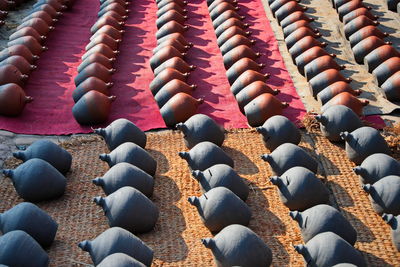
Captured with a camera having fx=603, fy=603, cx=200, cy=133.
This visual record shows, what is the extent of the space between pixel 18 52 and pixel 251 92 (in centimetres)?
310

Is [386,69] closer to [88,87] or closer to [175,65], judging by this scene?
[175,65]

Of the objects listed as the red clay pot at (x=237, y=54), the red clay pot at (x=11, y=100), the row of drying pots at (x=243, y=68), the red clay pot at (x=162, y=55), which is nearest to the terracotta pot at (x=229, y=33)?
the row of drying pots at (x=243, y=68)

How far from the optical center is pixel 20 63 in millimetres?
7484

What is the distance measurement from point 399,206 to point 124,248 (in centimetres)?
228

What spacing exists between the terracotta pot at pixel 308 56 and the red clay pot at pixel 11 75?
3.41m

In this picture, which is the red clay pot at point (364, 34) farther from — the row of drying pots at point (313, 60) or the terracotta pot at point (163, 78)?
the terracotta pot at point (163, 78)

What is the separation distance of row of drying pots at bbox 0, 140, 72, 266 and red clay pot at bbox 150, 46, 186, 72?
93.8 inches

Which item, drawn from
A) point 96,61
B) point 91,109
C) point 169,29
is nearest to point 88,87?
point 91,109

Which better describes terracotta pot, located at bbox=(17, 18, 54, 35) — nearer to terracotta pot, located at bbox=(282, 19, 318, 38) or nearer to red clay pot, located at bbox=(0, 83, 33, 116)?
red clay pot, located at bbox=(0, 83, 33, 116)

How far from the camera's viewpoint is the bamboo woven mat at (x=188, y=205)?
470cm

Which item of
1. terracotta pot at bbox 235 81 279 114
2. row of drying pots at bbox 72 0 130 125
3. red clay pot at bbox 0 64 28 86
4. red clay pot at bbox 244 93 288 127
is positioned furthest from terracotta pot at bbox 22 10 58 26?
red clay pot at bbox 244 93 288 127

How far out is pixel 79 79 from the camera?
729 cm

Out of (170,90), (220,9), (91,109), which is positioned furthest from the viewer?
(220,9)

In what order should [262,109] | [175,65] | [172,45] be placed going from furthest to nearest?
[172,45]
[175,65]
[262,109]
